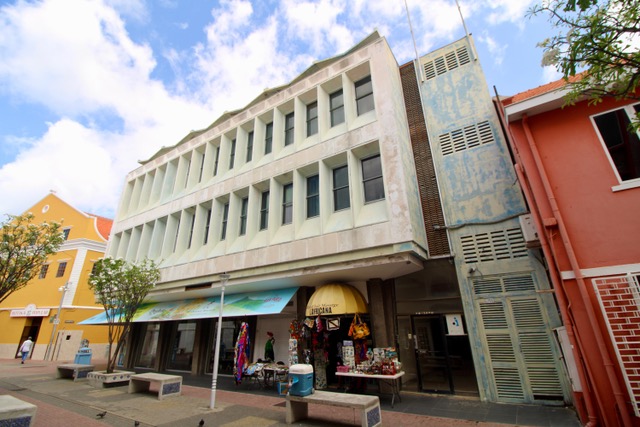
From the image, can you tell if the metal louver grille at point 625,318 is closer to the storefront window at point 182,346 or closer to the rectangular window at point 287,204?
the rectangular window at point 287,204

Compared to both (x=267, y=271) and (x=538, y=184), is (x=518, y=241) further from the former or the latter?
(x=267, y=271)

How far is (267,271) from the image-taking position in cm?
1178

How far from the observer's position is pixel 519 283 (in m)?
8.94

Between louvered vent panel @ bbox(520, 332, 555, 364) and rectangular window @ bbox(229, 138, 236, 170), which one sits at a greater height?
rectangular window @ bbox(229, 138, 236, 170)

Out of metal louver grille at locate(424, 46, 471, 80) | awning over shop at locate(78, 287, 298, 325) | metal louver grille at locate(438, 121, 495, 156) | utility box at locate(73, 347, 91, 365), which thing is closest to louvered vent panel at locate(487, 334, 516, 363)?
metal louver grille at locate(438, 121, 495, 156)

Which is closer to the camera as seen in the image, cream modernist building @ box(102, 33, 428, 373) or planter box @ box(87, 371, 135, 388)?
cream modernist building @ box(102, 33, 428, 373)

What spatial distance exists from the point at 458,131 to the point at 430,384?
9.06 metres

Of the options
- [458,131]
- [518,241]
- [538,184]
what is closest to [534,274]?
[518,241]

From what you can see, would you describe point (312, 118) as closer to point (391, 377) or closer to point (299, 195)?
point (299, 195)

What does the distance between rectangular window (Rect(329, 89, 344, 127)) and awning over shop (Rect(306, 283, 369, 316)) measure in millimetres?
6856

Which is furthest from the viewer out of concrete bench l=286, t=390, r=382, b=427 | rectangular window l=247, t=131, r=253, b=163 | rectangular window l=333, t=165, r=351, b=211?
rectangular window l=247, t=131, r=253, b=163

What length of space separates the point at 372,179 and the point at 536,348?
7087mm

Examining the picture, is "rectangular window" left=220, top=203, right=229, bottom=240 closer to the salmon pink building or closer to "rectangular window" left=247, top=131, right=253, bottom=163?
"rectangular window" left=247, top=131, right=253, bottom=163

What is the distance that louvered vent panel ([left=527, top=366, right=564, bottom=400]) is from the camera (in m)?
7.91
